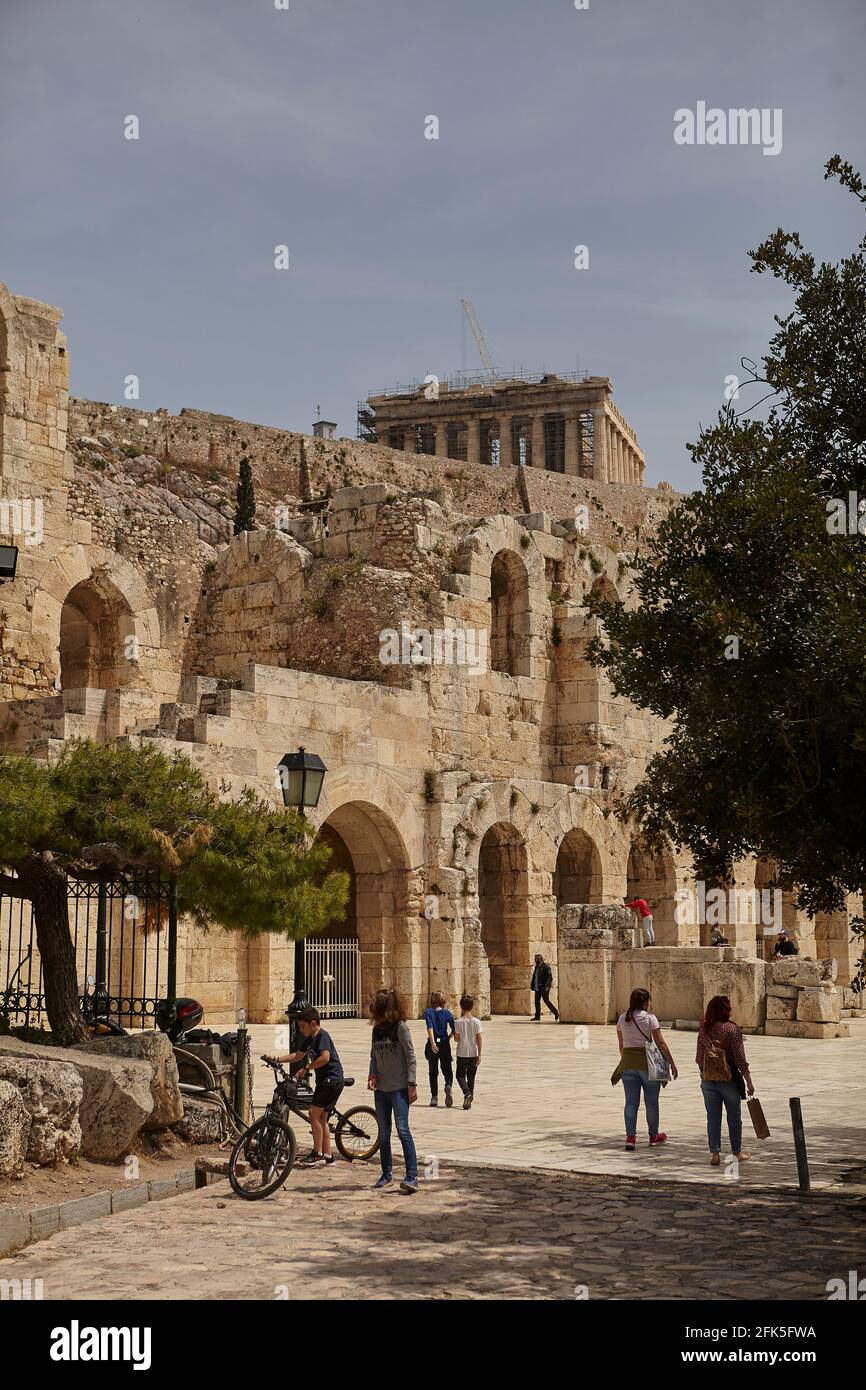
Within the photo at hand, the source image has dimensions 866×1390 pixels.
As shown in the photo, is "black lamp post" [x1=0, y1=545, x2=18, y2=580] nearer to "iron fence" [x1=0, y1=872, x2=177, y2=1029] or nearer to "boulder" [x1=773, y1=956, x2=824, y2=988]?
"iron fence" [x1=0, y1=872, x2=177, y2=1029]

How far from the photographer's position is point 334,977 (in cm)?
2209

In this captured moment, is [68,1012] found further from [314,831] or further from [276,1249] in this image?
[276,1249]

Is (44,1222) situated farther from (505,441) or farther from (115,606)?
(505,441)

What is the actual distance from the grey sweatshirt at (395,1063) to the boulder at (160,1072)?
1.55 metres

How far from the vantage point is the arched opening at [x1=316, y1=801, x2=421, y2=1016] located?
872 inches

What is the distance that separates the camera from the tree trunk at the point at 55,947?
1130cm

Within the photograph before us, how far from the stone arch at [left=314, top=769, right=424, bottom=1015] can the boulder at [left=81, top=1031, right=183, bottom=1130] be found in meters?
11.3

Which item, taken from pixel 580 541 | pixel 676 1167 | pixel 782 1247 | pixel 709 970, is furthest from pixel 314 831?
pixel 580 541

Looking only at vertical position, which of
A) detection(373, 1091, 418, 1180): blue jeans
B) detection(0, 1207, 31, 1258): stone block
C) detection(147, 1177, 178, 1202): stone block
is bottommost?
detection(147, 1177, 178, 1202): stone block

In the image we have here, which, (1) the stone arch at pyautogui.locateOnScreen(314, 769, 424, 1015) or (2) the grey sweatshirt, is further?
(1) the stone arch at pyautogui.locateOnScreen(314, 769, 424, 1015)

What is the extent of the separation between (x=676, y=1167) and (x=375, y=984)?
12.0 metres

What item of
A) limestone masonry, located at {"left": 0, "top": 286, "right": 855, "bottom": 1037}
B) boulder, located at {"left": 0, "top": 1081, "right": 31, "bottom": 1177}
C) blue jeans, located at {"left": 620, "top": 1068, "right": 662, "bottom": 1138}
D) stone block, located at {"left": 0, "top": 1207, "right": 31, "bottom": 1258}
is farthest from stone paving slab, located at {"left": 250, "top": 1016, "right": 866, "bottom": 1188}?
stone block, located at {"left": 0, "top": 1207, "right": 31, "bottom": 1258}

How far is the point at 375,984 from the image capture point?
22250 millimetres

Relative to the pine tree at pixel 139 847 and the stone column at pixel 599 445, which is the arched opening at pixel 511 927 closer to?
the pine tree at pixel 139 847
